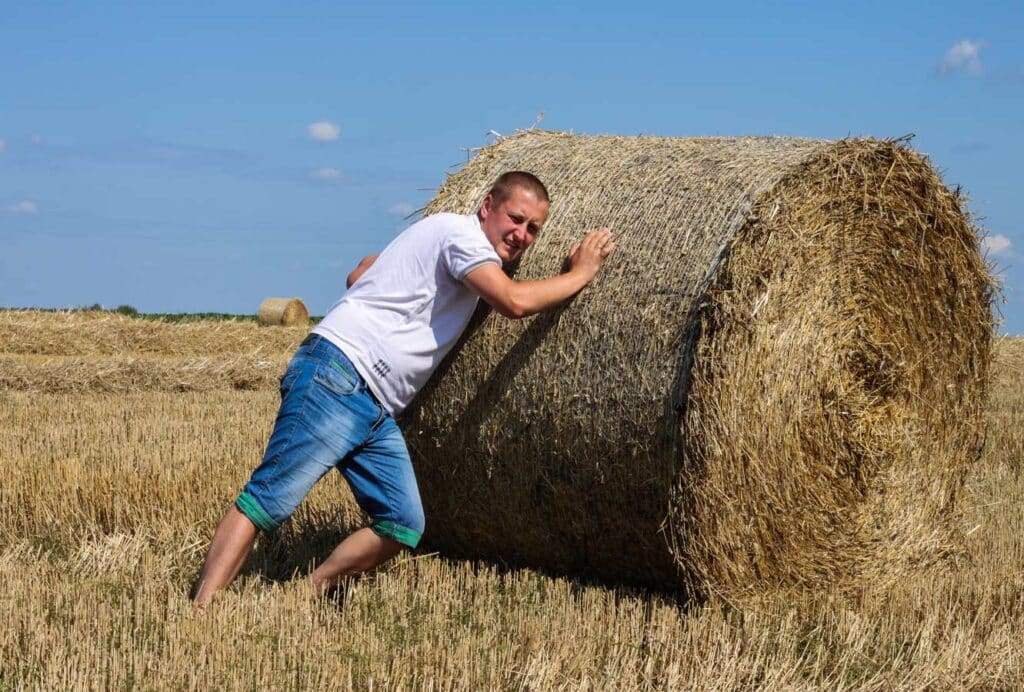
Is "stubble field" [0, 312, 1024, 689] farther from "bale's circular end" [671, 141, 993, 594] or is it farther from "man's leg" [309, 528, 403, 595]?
"bale's circular end" [671, 141, 993, 594]

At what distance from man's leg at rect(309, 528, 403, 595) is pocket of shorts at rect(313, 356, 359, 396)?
68 centimetres

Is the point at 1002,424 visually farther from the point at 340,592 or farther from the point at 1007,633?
the point at 340,592

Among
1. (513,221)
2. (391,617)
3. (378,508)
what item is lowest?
(391,617)

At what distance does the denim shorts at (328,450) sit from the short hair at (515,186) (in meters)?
1.06

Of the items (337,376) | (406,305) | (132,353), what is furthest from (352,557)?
(132,353)

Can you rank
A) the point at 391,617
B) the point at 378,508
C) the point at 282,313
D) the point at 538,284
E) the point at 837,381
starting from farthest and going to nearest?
the point at 282,313 → the point at 837,381 → the point at 378,508 → the point at 538,284 → the point at 391,617

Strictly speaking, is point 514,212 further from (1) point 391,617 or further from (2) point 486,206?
(1) point 391,617

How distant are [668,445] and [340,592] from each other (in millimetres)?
1679

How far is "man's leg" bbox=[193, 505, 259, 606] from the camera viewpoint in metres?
5.19

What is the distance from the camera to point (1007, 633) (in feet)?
17.2

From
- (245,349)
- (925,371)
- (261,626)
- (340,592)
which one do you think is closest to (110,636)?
(261,626)

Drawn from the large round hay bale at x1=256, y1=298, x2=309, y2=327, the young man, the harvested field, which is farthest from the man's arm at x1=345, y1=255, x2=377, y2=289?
the large round hay bale at x1=256, y1=298, x2=309, y2=327

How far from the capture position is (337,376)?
5.35m

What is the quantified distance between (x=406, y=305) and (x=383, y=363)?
0.94 feet
